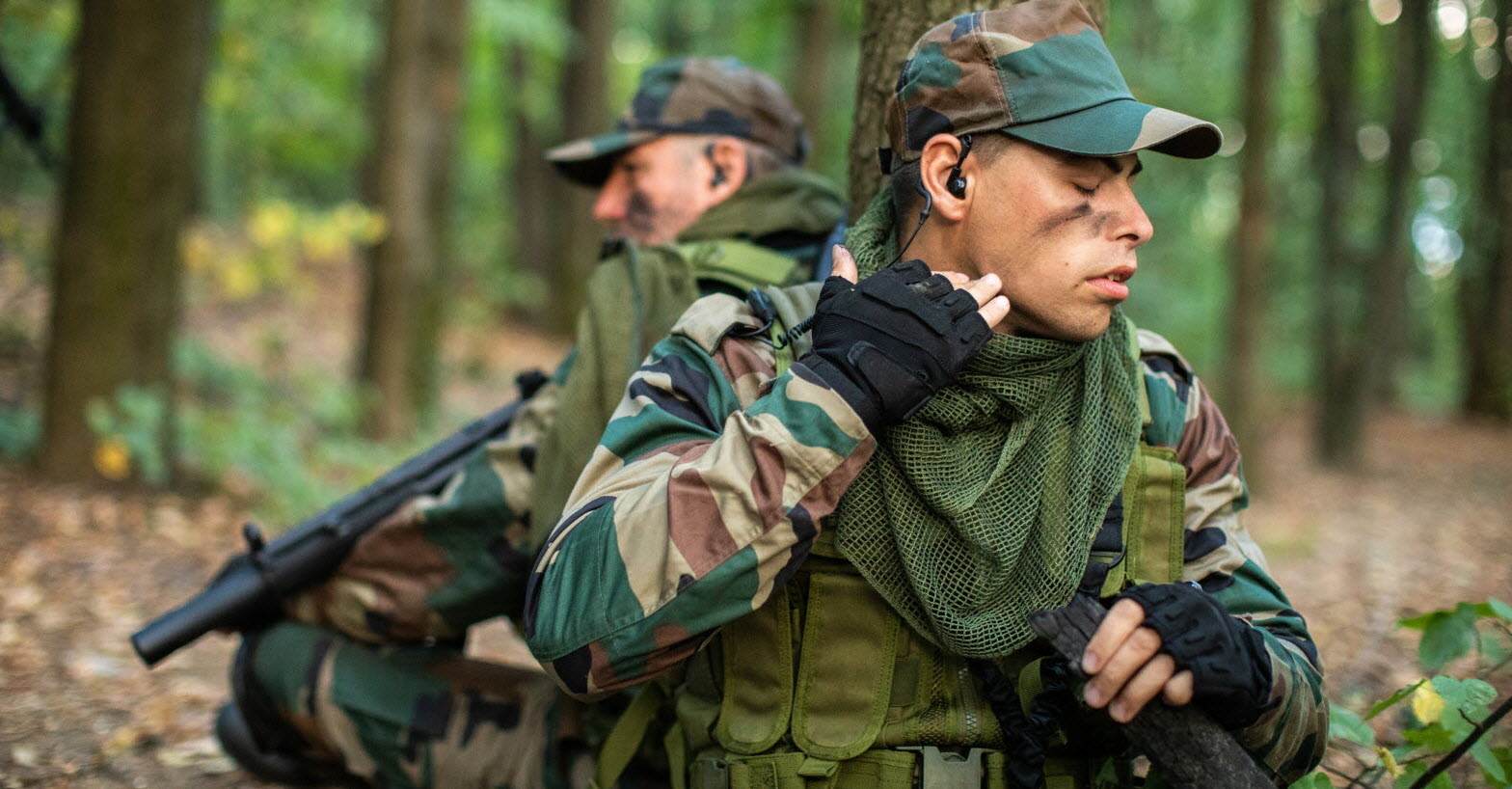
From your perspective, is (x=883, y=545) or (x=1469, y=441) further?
(x=1469, y=441)

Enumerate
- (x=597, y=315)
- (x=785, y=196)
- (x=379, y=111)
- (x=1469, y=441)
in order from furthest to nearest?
(x=1469, y=441) → (x=379, y=111) → (x=785, y=196) → (x=597, y=315)

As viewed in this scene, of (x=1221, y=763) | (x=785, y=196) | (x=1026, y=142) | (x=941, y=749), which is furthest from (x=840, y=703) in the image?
(x=785, y=196)

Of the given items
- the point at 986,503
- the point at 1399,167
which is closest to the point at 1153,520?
the point at 986,503

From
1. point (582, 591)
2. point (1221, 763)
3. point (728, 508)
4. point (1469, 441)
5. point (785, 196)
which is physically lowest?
point (1469, 441)

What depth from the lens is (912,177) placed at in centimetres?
227

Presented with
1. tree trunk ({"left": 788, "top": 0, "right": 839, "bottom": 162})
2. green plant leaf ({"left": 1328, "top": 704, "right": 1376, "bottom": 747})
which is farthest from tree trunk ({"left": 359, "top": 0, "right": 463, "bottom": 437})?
green plant leaf ({"left": 1328, "top": 704, "right": 1376, "bottom": 747})

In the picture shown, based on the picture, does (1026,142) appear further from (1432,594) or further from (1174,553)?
(1432,594)

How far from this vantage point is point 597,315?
2811mm

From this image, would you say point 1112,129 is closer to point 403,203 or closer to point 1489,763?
point 1489,763

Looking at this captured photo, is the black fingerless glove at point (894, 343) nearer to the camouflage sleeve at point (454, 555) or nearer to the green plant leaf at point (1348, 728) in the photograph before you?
the green plant leaf at point (1348, 728)

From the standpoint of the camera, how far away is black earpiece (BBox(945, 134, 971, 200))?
216cm

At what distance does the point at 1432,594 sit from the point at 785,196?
4653 mm

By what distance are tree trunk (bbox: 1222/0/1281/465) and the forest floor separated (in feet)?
3.34

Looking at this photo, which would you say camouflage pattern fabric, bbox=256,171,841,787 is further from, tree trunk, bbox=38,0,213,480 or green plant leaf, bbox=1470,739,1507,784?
tree trunk, bbox=38,0,213,480
